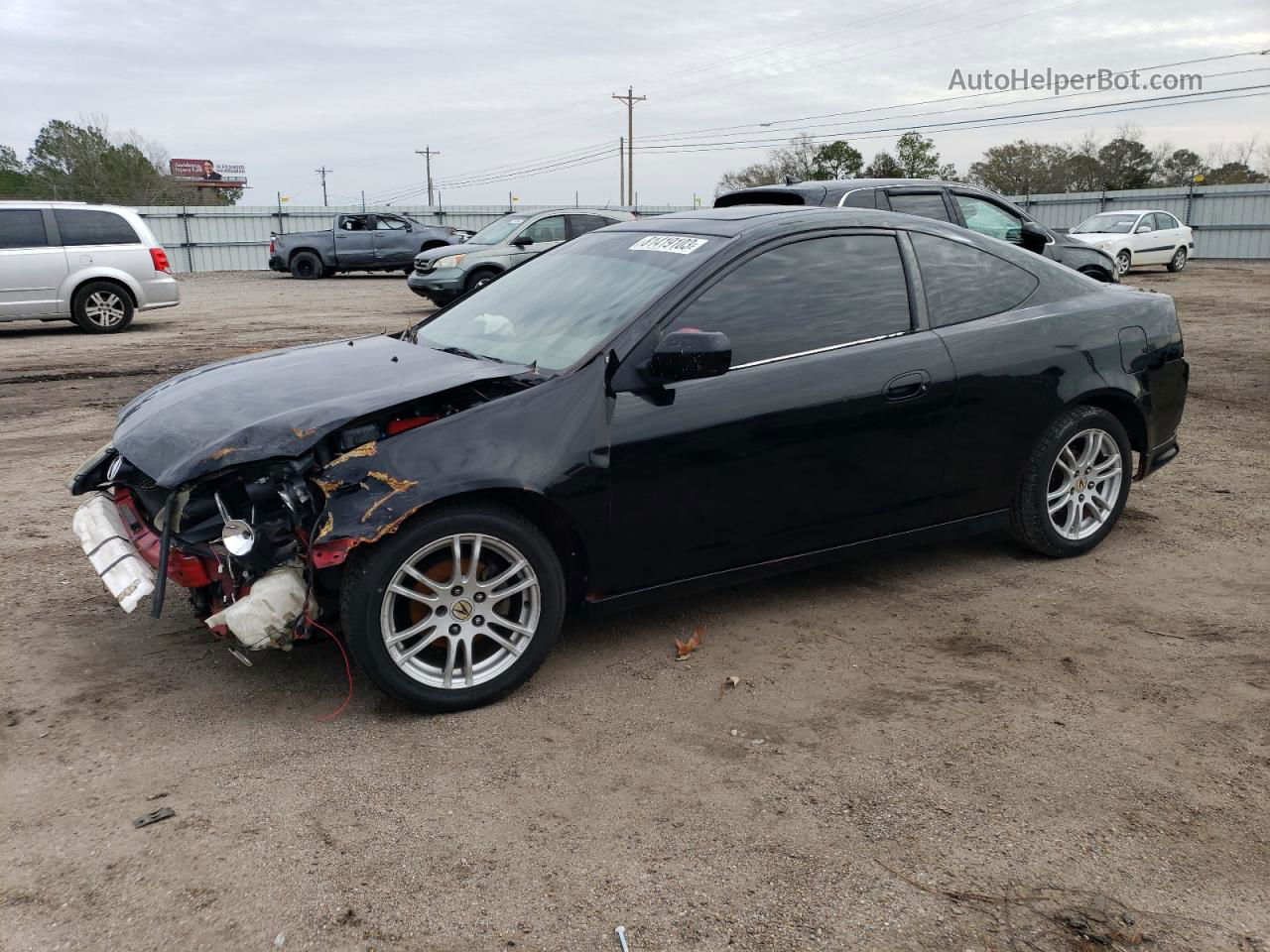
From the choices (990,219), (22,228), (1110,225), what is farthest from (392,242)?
(990,219)

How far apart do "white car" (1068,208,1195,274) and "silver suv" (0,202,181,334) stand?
19620 millimetres

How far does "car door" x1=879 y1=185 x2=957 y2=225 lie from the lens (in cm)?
936

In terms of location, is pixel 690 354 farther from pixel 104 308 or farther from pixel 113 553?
pixel 104 308

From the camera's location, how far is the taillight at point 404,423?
3479 millimetres

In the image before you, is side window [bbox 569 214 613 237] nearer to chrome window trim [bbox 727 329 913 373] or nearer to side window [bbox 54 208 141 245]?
side window [bbox 54 208 141 245]

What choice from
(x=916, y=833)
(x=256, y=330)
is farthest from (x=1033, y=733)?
(x=256, y=330)

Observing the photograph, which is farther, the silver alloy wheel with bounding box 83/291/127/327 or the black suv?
the silver alloy wheel with bounding box 83/291/127/327

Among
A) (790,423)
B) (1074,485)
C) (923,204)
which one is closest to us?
(790,423)

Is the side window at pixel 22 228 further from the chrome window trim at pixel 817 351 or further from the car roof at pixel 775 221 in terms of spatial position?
the chrome window trim at pixel 817 351

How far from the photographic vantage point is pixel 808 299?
4.12 m

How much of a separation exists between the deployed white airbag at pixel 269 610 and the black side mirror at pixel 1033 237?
28.8ft

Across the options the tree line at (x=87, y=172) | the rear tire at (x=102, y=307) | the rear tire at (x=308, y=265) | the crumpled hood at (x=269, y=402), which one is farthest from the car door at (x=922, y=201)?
the tree line at (x=87, y=172)

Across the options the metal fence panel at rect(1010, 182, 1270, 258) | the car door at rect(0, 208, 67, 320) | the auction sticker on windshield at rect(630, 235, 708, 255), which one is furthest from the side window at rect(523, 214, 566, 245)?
the metal fence panel at rect(1010, 182, 1270, 258)

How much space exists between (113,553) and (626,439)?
5.96 feet
